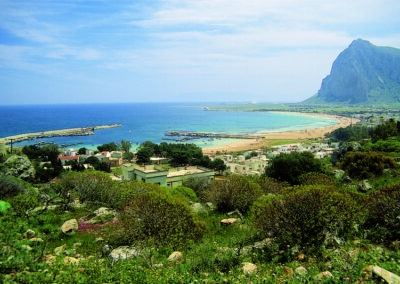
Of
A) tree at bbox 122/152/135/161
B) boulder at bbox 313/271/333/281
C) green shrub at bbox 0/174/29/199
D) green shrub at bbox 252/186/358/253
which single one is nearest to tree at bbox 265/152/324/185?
green shrub at bbox 252/186/358/253

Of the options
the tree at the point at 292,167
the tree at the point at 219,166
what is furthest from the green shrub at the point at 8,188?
the tree at the point at 219,166

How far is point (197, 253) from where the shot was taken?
6332 mm

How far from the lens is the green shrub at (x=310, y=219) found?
22.0 feet

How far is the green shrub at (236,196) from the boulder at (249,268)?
663 cm

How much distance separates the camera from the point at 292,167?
828 inches

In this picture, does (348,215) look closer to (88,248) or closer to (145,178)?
(88,248)

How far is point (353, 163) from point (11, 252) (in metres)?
19.5

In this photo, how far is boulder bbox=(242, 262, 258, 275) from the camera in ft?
17.7

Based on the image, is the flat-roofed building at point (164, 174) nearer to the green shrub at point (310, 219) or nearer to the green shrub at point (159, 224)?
the green shrub at point (159, 224)

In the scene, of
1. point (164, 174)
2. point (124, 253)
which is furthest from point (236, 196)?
point (164, 174)

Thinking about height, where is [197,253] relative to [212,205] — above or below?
above

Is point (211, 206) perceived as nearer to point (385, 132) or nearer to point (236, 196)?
point (236, 196)

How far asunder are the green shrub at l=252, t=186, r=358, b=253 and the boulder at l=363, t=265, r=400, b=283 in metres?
1.83

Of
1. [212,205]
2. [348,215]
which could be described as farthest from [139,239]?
[212,205]
